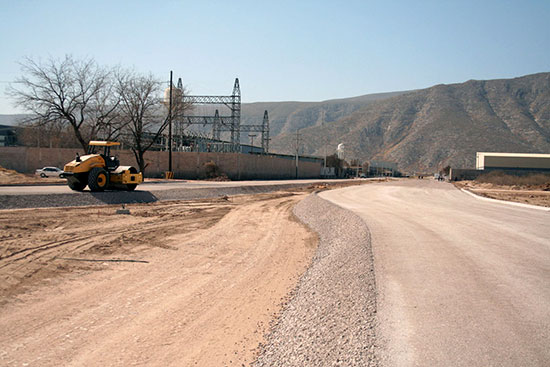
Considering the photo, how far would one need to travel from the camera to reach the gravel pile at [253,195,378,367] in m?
4.95

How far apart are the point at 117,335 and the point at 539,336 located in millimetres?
5183

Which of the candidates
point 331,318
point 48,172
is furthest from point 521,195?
point 48,172

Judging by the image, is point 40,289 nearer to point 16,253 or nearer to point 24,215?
point 16,253

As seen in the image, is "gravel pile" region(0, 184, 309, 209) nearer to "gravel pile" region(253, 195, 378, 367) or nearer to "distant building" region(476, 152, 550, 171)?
"gravel pile" region(253, 195, 378, 367)

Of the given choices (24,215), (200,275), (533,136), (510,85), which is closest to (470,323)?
(200,275)

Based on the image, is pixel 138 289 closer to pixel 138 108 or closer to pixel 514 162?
pixel 138 108

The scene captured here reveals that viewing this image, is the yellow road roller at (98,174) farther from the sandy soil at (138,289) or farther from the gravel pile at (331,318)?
the gravel pile at (331,318)

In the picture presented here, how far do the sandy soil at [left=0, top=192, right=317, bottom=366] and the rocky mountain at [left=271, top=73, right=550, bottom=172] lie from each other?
5179 inches

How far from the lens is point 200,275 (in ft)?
31.1

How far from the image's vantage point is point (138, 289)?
8.22m

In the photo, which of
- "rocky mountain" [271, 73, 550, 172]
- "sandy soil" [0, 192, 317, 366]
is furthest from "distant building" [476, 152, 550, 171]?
"sandy soil" [0, 192, 317, 366]

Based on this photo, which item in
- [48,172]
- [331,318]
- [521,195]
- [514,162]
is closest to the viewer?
[331,318]

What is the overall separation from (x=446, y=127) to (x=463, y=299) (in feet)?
497

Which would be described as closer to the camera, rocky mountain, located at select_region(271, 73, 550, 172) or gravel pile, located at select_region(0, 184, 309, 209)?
gravel pile, located at select_region(0, 184, 309, 209)
